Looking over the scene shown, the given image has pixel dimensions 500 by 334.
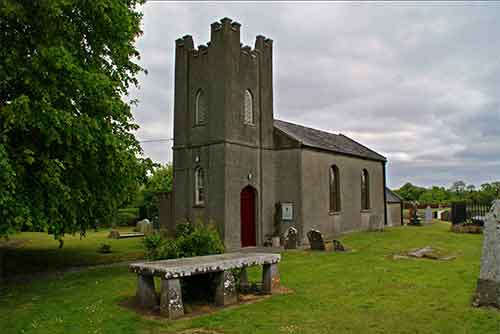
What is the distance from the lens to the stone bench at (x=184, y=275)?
852 centimetres

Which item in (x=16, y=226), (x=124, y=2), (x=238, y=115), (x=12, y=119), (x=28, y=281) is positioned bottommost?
(x=28, y=281)

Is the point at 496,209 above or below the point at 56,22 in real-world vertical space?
below

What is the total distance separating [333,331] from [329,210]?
17.0 m

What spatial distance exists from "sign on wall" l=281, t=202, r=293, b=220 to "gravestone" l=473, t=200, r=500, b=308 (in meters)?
12.9

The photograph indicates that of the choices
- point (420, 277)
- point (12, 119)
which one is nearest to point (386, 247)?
point (420, 277)

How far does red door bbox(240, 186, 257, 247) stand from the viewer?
20.7m

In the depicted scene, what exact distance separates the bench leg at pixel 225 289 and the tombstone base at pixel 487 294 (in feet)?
17.5

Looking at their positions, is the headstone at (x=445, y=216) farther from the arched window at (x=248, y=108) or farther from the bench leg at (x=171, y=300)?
the bench leg at (x=171, y=300)

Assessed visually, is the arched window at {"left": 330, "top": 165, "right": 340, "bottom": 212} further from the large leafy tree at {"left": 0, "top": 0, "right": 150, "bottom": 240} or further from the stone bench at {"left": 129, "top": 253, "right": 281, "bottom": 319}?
the stone bench at {"left": 129, "top": 253, "right": 281, "bottom": 319}

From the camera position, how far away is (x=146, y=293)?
9367 mm

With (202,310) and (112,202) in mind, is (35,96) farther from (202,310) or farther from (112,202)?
(202,310)

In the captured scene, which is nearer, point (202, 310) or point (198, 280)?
point (202, 310)

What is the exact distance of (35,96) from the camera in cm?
1125

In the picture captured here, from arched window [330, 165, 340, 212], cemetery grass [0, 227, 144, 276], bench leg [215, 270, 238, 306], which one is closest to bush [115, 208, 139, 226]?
cemetery grass [0, 227, 144, 276]
